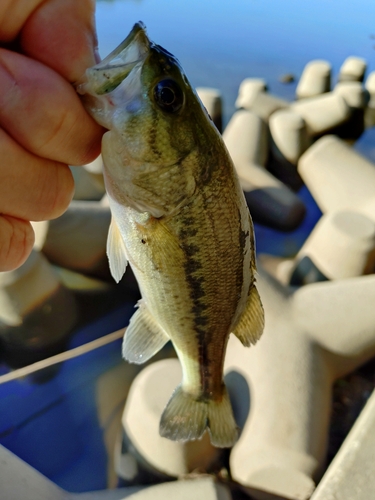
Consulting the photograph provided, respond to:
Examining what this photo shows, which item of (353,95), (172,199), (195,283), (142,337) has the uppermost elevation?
(172,199)

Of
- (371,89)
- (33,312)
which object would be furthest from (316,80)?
(33,312)

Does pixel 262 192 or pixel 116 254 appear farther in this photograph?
pixel 262 192

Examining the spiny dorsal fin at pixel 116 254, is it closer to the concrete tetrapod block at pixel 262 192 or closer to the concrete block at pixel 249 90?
the concrete tetrapod block at pixel 262 192

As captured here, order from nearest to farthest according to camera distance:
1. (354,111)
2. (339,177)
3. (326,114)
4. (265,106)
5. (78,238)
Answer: (78,238), (339,177), (326,114), (265,106), (354,111)

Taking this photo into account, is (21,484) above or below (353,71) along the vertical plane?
below

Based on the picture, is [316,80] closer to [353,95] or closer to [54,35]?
[353,95]

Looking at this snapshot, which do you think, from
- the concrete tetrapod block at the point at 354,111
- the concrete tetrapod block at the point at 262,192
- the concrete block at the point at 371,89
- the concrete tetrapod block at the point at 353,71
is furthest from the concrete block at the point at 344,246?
the concrete tetrapod block at the point at 353,71

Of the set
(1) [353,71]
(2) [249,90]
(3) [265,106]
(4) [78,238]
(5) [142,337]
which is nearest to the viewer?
(5) [142,337]
